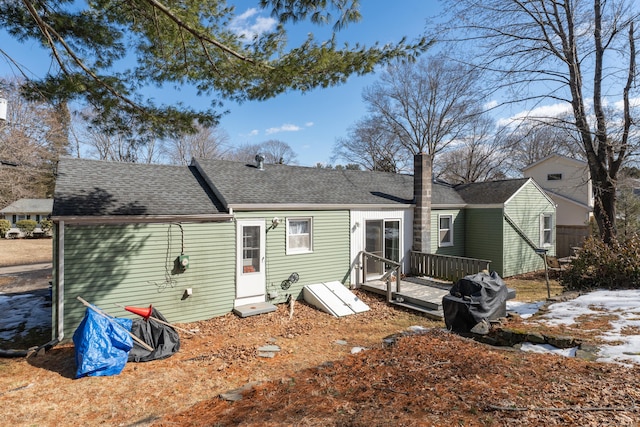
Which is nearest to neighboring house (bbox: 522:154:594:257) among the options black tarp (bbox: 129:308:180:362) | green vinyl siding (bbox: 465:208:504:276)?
green vinyl siding (bbox: 465:208:504:276)

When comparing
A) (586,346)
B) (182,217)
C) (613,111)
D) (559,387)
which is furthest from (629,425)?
(613,111)

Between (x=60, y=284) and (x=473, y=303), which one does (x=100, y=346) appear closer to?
(x=60, y=284)

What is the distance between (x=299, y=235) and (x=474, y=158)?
78.1 feet

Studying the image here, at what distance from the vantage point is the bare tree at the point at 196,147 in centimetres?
3133

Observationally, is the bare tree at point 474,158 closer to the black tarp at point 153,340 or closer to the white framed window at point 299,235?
the white framed window at point 299,235

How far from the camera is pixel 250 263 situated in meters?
9.11

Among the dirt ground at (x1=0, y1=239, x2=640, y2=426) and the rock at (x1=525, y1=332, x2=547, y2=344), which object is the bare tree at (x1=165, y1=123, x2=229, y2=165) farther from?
the rock at (x1=525, y1=332, x2=547, y2=344)

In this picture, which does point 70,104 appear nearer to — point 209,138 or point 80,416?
point 80,416

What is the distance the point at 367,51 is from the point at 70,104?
20.3 ft

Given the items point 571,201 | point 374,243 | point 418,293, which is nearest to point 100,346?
point 418,293

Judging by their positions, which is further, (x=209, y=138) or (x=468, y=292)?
(x=209, y=138)

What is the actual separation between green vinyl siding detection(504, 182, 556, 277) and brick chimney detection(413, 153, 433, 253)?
3.50 m

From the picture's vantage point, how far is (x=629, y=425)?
2926 millimetres

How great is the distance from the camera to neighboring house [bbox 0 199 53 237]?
98.5ft
